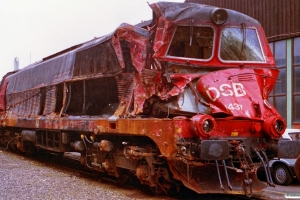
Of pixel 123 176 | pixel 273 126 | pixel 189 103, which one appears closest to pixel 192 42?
pixel 189 103

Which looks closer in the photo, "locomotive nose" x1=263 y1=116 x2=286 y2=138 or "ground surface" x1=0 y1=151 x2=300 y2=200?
"locomotive nose" x1=263 y1=116 x2=286 y2=138

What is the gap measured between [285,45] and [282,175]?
324 inches

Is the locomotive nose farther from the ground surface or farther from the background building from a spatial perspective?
the background building

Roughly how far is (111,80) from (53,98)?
2.50 m

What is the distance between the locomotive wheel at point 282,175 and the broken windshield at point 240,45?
12.5ft

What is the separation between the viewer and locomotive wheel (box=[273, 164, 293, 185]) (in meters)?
10.3

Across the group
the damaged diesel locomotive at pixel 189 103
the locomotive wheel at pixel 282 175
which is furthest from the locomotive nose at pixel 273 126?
the locomotive wheel at pixel 282 175

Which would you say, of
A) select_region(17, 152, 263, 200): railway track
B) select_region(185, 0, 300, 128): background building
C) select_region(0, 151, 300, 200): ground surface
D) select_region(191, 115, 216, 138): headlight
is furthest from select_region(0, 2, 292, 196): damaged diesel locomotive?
select_region(185, 0, 300, 128): background building

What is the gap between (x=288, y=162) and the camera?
33.5 feet

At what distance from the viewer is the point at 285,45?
1712 cm

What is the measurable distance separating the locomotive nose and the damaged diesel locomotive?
0.05ft

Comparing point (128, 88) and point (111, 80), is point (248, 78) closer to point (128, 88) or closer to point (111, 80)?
point (128, 88)

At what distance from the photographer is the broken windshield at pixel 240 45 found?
7.64 meters

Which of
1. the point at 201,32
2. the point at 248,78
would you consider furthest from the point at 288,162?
the point at 201,32
